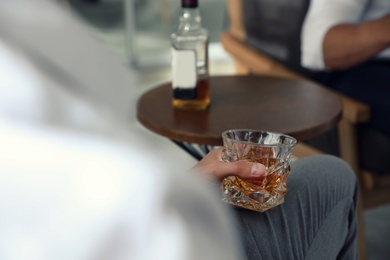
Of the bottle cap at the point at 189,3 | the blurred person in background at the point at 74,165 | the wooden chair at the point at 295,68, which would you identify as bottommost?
the wooden chair at the point at 295,68

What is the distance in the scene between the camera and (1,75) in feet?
1.31

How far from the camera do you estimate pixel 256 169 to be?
987 mm

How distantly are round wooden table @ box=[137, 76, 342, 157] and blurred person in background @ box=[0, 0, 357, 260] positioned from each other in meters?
1.17

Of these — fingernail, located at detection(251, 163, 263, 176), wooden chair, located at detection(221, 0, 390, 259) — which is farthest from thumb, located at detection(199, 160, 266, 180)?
wooden chair, located at detection(221, 0, 390, 259)

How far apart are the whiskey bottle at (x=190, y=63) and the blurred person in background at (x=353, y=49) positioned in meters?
0.59

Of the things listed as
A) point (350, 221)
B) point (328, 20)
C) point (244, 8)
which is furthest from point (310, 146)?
point (350, 221)

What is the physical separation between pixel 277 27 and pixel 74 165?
2.24 metres

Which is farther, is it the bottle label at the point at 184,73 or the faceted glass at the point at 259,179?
the bottle label at the point at 184,73

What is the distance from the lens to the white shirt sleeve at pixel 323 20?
86.5 inches

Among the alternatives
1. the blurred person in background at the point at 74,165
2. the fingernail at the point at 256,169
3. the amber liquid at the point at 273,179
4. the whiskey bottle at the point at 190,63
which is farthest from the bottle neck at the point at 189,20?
the blurred person in background at the point at 74,165

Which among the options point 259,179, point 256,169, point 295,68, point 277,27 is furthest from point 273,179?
point 277,27

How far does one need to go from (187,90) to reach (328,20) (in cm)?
71

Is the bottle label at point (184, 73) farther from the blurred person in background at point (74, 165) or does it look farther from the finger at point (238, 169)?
the blurred person in background at point (74, 165)

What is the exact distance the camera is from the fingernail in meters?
0.98
